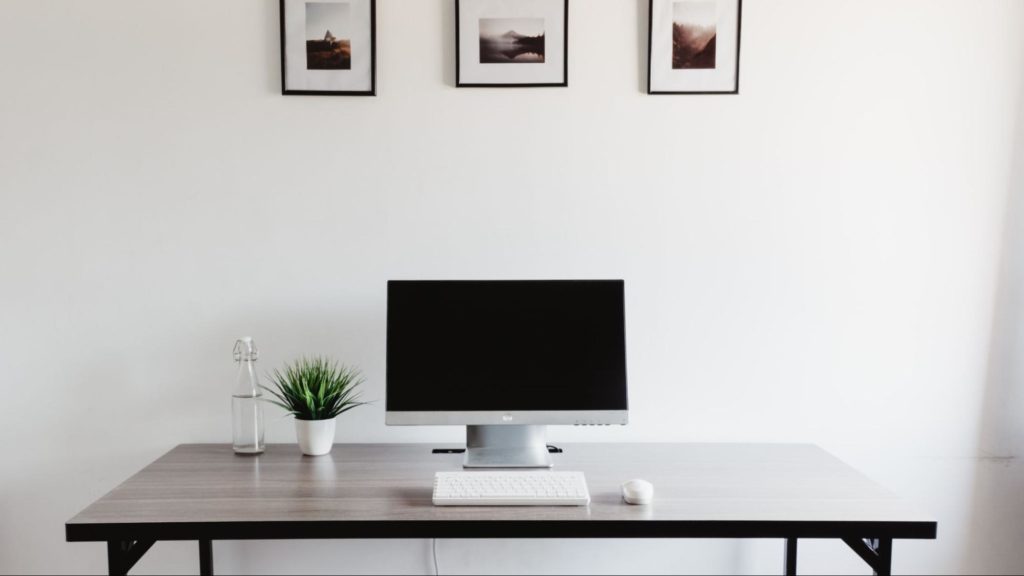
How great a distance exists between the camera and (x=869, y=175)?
6.94ft

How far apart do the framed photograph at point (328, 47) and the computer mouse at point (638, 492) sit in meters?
1.24

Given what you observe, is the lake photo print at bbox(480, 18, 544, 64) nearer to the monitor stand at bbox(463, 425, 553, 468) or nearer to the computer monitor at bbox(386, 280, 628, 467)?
the computer monitor at bbox(386, 280, 628, 467)

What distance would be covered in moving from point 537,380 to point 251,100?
1.10 m

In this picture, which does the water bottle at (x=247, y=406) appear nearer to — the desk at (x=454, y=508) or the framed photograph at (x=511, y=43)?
the desk at (x=454, y=508)

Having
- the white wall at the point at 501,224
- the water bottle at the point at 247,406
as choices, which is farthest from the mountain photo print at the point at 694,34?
the water bottle at the point at 247,406

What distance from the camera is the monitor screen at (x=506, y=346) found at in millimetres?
1879

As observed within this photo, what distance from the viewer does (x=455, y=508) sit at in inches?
61.9

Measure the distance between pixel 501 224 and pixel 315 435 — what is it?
755 millimetres

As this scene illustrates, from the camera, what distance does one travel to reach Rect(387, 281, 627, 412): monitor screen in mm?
1879

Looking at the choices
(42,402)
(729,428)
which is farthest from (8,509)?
(729,428)

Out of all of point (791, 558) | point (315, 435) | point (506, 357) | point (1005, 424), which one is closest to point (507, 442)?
point (506, 357)

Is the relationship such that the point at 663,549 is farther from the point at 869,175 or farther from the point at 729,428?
Result: the point at 869,175

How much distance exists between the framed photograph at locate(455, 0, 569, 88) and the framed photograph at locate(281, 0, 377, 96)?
0.82ft

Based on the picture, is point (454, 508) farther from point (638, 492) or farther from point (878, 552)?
point (878, 552)
